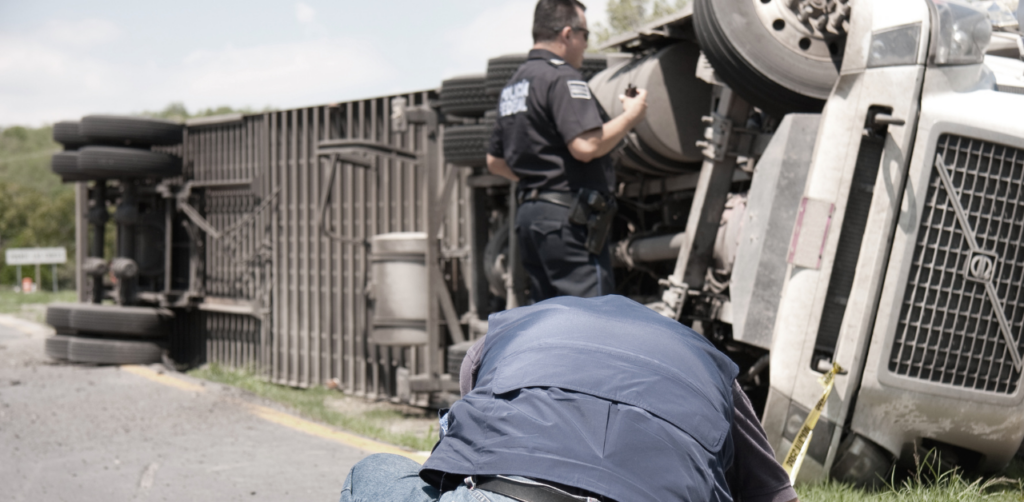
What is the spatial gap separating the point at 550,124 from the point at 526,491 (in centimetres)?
273

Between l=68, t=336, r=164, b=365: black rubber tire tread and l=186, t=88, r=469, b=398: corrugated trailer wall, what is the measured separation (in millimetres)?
897

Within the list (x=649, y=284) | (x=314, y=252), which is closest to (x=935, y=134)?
(x=649, y=284)

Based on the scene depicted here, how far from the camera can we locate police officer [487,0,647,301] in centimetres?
389

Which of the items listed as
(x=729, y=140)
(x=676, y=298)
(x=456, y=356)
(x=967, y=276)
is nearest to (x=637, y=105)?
(x=729, y=140)

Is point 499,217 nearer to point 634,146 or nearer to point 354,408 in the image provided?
point 634,146

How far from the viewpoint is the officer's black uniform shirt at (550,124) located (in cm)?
390

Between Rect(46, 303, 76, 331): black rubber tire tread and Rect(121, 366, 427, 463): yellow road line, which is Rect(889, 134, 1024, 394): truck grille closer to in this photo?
Rect(121, 366, 427, 463): yellow road line

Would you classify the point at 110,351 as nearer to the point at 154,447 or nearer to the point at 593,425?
the point at 154,447

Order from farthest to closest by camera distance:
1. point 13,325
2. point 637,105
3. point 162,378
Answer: point 13,325 → point 162,378 → point 637,105

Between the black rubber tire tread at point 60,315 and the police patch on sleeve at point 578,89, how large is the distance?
7.17m

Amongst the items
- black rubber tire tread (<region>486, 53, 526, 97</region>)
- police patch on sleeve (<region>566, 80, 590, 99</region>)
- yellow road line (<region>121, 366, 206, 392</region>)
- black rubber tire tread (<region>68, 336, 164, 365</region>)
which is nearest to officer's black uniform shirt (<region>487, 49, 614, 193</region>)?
police patch on sleeve (<region>566, 80, 590, 99</region>)

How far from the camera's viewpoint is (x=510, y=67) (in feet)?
17.2

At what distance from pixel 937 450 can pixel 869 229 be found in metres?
0.83

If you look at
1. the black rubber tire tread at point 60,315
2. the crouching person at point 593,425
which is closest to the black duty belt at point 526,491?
the crouching person at point 593,425
